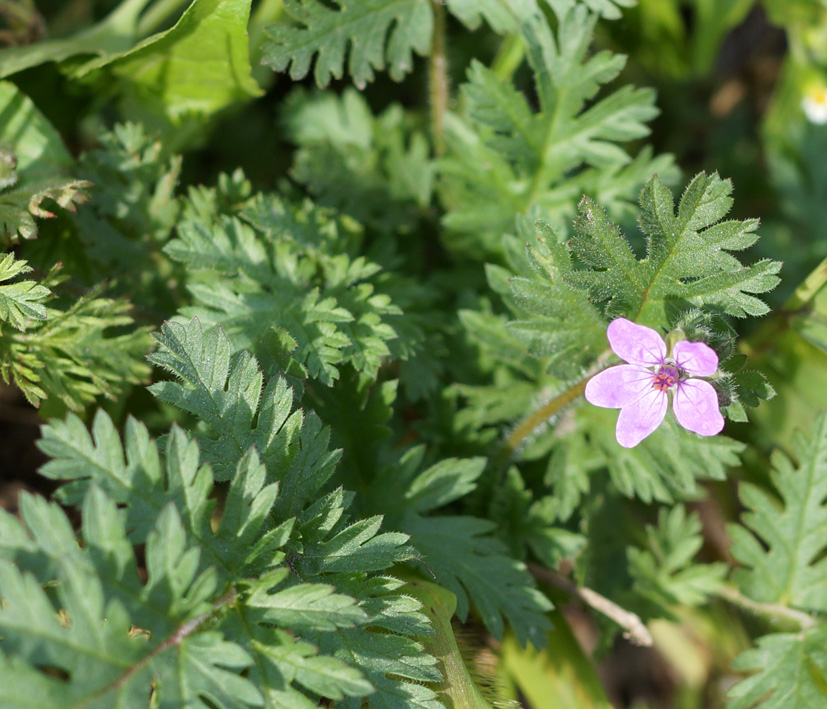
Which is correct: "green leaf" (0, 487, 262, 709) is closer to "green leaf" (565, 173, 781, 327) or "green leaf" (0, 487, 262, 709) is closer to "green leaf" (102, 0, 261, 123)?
"green leaf" (565, 173, 781, 327)

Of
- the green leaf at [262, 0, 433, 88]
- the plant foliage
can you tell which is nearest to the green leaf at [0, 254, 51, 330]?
the plant foliage

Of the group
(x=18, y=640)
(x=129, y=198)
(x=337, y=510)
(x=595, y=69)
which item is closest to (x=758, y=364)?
(x=595, y=69)

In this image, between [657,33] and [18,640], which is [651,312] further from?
[657,33]

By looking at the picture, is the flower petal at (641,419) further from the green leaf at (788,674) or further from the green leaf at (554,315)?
the green leaf at (788,674)

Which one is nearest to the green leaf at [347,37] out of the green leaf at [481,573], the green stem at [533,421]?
the green stem at [533,421]

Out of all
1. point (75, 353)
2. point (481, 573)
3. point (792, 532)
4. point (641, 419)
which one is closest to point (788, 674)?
point (792, 532)
